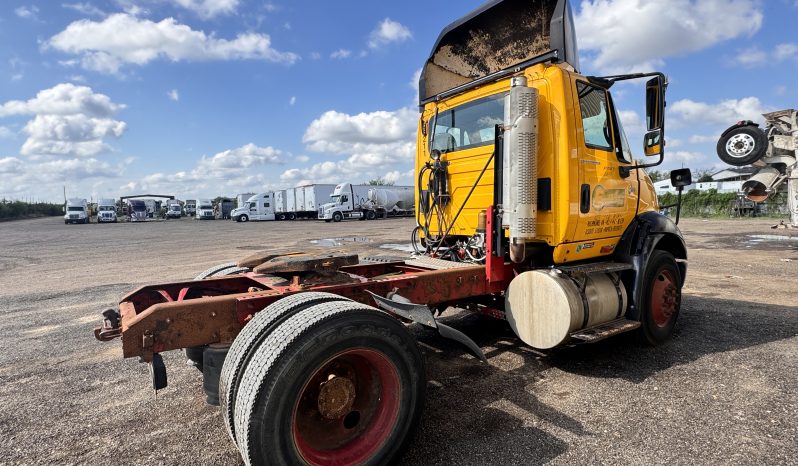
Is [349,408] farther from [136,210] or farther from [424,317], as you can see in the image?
[136,210]

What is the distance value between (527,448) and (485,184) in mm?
2417

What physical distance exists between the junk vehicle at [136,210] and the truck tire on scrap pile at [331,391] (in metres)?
66.7

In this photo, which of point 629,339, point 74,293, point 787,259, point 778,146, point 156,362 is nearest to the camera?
point 156,362

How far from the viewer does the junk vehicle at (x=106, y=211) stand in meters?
51.9

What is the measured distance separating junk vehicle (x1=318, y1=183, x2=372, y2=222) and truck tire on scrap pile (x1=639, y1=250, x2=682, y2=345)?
36.2 m

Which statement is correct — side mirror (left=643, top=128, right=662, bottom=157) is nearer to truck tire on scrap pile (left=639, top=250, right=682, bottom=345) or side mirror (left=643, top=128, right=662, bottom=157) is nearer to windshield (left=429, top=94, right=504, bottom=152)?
truck tire on scrap pile (left=639, top=250, right=682, bottom=345)

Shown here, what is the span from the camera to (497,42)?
483cm

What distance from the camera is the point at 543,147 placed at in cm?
404

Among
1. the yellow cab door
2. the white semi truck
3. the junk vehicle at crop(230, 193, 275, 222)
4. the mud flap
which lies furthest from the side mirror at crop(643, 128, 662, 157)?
the junk vehicle at crop(230, 193, 275, 222)

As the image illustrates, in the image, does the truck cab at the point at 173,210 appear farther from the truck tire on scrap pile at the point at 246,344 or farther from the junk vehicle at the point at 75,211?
the truck tire on scrap pile at the point at 246,344

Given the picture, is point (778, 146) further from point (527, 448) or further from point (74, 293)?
point (74, 293)

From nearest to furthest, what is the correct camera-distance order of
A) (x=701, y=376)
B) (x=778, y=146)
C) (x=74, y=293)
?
(x=701, y=376) < (x=74, y=293) < (x=778, y=146)

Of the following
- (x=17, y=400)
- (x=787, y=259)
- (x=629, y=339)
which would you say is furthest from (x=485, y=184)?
(x=787, y=259)

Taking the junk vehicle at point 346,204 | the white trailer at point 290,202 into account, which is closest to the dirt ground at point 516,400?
the junk vehicle at point 346,204
